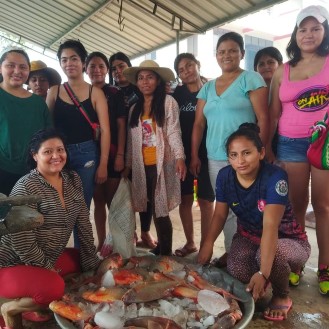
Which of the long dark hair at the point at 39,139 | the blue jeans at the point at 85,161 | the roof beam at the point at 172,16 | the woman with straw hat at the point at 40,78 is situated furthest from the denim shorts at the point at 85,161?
the roof beam at the point at 172,16

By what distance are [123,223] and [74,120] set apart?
0.97m

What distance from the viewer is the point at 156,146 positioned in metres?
3.16

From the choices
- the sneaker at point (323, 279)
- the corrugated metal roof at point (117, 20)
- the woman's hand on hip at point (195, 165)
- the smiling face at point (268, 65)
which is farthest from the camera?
the corrugated metal roof at point (117, 20)

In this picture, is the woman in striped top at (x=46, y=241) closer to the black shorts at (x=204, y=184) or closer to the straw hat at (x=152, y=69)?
the straw hat at (x=152, y=69)

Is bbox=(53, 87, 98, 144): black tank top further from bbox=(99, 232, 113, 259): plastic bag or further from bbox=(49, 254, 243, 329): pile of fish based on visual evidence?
bbox=(49, 254, 243, 329): pile of fish

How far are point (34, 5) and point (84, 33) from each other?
1075mm

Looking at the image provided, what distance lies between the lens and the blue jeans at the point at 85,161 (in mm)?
3031

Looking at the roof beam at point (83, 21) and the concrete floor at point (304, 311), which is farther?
the roof beam at point (83, 21)

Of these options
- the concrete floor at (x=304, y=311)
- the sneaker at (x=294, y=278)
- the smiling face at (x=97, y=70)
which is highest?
the smiling face at (x=97, y=70)

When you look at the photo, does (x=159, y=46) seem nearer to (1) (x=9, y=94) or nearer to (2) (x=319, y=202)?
(1) (x=9, y=94)

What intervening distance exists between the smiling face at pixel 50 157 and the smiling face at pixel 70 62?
782 mm

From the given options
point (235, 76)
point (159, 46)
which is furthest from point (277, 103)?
point (159, 46)

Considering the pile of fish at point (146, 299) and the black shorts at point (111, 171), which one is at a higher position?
the black shorts at point (111, 171)

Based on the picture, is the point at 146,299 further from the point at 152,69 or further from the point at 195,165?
the point at 152,69
